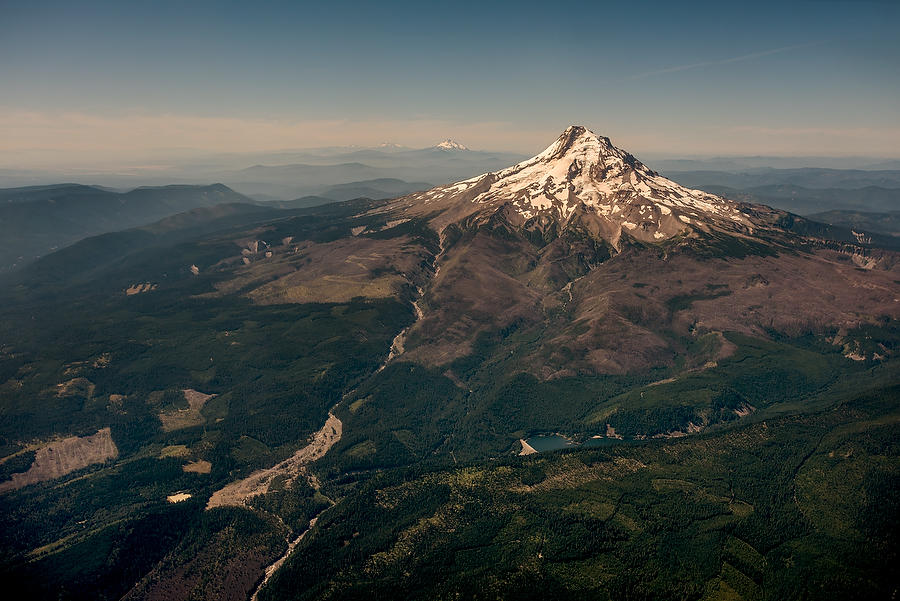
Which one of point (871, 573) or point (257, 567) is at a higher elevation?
point (871, 573)

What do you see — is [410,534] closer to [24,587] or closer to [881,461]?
[24,587]

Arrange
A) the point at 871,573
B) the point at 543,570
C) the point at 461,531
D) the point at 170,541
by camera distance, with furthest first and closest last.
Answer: the point at 170,541, the point at 461,531, the point at 543,570, the point at 871,573

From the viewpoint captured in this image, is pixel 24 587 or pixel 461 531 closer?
pixel 24 587

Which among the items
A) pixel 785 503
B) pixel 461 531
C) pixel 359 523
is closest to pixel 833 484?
pixel 785 503

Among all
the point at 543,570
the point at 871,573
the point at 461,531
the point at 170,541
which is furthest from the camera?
the point at 170,541

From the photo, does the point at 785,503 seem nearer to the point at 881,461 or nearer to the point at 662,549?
the point at 881,461

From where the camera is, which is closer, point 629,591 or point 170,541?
point 629,591

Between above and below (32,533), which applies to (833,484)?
above

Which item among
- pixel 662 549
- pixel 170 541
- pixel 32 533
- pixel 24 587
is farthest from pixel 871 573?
pixel 32 533

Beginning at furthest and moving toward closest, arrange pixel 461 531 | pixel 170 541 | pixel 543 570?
1. pixel 170 541
2. pixel 461 531
3. pixel 543 570

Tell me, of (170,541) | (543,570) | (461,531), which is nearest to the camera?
(543,570)
